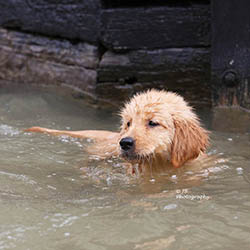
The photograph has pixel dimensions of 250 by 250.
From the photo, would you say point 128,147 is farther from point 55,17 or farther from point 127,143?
point 55,17

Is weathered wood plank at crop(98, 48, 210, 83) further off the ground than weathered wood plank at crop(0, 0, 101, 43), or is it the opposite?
weathered wood plank at crop(0, 0, 101, 43)

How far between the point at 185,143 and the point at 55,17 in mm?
3537

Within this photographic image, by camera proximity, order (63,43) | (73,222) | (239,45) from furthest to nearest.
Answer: (63,43)
(239,45)
(73,222)

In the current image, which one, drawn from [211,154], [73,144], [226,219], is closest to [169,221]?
[226,219]

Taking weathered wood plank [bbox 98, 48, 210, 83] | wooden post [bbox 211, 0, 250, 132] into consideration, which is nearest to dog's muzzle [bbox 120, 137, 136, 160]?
wooden post [bbox 211, 0, 250, 132]

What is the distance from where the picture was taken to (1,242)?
3059mm

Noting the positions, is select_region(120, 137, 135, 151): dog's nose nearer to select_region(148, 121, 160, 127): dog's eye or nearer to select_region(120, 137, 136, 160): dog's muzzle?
select_region(120, 137, 136, 160): dog's muzzle

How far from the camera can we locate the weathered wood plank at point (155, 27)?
6.65m

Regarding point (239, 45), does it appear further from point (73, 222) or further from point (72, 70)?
point (73, 222)

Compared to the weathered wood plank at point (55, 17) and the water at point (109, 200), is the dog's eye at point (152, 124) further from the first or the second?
the weathered wood plank at point (55, 17)

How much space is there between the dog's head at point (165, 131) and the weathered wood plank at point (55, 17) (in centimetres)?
251

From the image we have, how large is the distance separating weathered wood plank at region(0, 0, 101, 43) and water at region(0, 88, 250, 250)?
71.9 inches

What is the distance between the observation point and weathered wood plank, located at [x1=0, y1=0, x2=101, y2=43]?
7121 mm

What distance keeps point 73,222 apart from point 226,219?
1078mm
